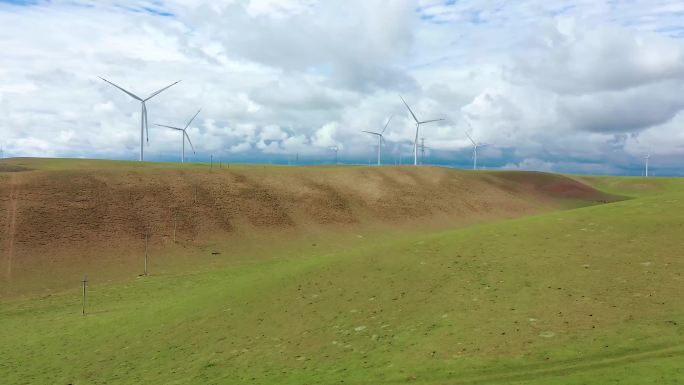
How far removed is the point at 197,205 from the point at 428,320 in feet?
183

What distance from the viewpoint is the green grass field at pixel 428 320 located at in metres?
16.0

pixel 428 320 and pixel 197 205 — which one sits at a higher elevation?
pixel 197 205

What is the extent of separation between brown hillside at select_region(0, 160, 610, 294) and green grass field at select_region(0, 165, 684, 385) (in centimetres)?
1931

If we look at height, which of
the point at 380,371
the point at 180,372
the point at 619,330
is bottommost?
the point at 180,372

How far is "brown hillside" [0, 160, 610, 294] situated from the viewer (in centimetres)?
5444

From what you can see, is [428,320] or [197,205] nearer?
[428,320]

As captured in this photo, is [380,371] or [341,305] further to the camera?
[341,305]

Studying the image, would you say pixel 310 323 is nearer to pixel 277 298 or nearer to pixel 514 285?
pixel 277 298

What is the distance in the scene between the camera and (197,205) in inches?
2776

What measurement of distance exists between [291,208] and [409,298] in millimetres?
54563

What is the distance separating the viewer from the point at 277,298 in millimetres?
27609

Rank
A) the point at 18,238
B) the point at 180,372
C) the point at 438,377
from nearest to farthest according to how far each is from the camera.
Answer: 1. the point at 438,377
2. the point at 180,372
3. the point at 18,238

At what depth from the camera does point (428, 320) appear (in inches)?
808

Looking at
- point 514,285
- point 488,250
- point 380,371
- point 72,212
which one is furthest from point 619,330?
point 72,212
